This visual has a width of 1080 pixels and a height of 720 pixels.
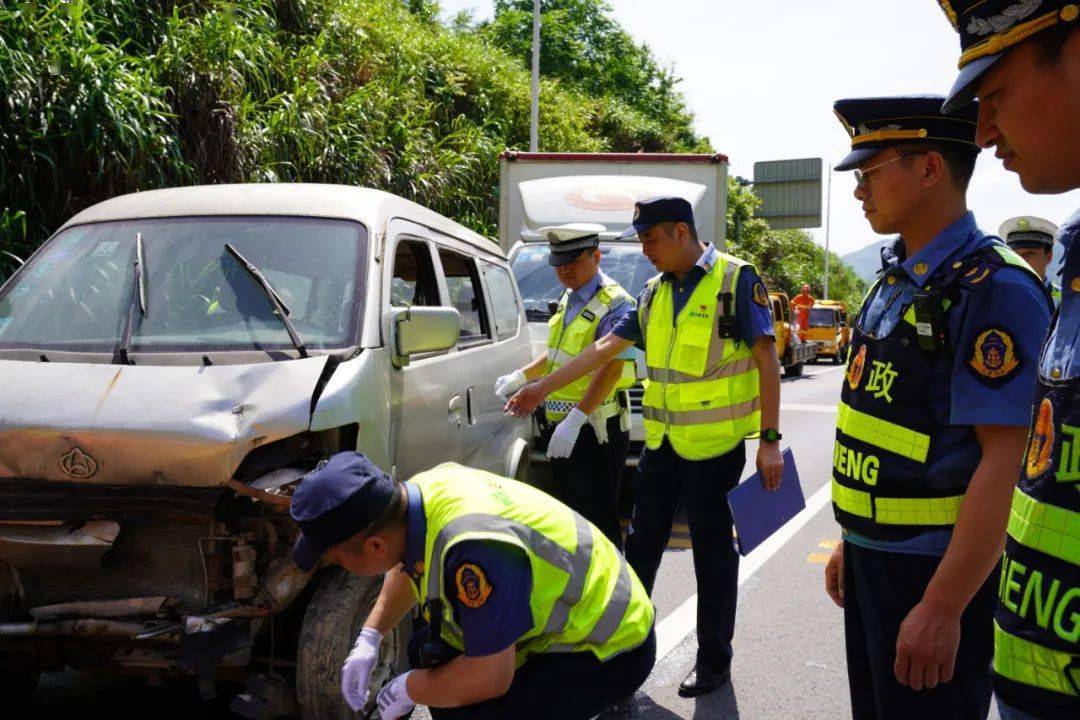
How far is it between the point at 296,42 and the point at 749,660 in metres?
12.8

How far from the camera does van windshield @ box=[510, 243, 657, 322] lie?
7.73 meters

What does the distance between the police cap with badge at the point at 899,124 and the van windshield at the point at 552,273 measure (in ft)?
17.0

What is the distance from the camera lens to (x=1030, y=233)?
5.71 m

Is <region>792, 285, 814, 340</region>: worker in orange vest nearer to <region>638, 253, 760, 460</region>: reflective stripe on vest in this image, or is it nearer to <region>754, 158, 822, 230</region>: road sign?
<region>754, 158, 822, 230</region>: road sign

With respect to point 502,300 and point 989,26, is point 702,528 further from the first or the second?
point 989,26

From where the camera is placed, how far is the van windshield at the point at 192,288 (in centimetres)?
348

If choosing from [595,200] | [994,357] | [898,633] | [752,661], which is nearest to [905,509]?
[898,633]

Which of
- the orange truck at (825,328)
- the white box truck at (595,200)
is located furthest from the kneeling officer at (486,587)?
the orange truck at (825,328)

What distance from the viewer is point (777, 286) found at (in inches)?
2088

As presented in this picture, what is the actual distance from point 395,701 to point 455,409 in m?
2.05

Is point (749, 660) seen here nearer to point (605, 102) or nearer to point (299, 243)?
point (299, 243)

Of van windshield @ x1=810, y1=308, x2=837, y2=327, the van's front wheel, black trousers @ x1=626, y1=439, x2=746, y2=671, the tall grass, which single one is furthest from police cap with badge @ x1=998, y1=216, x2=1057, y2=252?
van windshield @ x1=810, y1=308, x2=837, y2=327

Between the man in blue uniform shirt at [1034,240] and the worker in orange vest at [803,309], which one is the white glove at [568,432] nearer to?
the man in blue uniform shirt at [1034,240]

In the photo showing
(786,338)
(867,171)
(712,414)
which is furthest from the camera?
(786,338)
